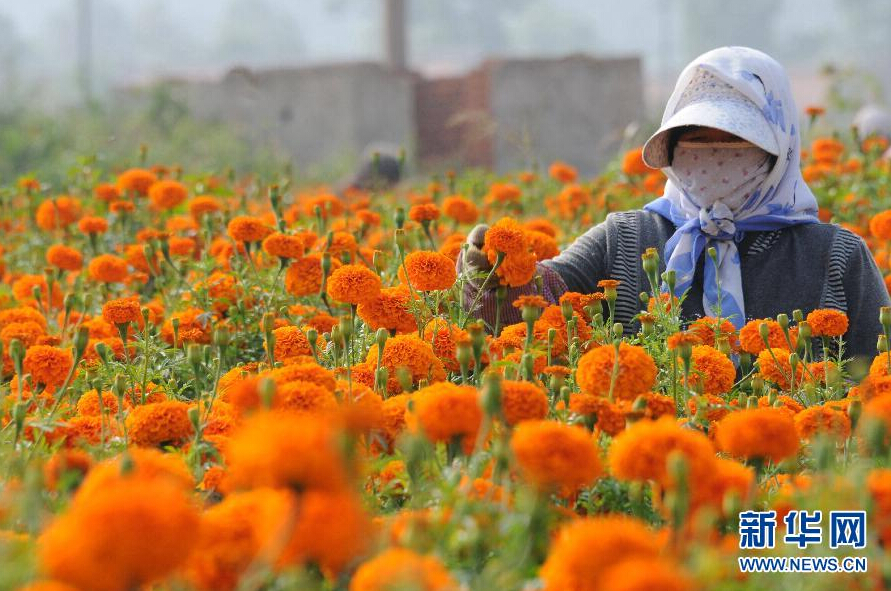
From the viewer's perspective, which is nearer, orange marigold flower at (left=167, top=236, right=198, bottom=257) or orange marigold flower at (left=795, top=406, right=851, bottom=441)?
orange marigold flower at (left=795, top=406, right=851, bottom=441)

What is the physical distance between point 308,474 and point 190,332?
56.4 inches

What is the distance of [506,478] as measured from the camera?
4.01ft

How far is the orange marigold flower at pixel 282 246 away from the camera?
241 centimetres

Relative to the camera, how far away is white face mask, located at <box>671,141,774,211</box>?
2.65 meters

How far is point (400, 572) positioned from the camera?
89cm

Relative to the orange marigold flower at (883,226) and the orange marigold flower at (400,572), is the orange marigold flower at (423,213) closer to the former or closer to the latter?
the orange marigold flower at (883,226)

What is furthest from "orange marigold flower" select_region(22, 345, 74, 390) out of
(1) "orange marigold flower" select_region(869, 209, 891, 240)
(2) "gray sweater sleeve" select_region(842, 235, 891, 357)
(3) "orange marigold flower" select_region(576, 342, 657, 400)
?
(1) "orange marigold flower" select_region(869, 209, 891, 240)

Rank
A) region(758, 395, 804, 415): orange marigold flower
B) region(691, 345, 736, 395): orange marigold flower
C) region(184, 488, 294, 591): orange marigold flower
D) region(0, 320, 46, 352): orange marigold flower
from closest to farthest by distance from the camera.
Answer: region(184, 488, 294, 591): orange marigold flower
region(758, 395, 804, 415): orange marigold flower
region(691, 345, 736, 395): orange marigold flower
region(0, 320, 46, 352): orange marigold flower

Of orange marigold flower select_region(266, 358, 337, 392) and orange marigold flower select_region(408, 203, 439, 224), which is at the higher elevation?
orange marigold flower select_region(408, 203, 439, 224)

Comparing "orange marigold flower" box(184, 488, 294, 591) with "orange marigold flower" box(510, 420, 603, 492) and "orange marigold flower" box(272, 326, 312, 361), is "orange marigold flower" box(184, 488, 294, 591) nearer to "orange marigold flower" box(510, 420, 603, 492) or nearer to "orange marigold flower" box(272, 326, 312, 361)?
"orange marigold flower" box(510, 420, 603, 492)

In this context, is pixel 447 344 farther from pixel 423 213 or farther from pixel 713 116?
pixel 713 116

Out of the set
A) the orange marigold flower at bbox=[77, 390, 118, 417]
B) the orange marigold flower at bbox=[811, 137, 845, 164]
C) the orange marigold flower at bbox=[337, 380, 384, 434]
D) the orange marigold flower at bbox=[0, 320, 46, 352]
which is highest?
the orange marigold flower at bbox=[811, 137, 845, 164]

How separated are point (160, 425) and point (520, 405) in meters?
0.54

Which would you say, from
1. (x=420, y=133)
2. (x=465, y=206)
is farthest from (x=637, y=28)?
(x=465, y=206)
